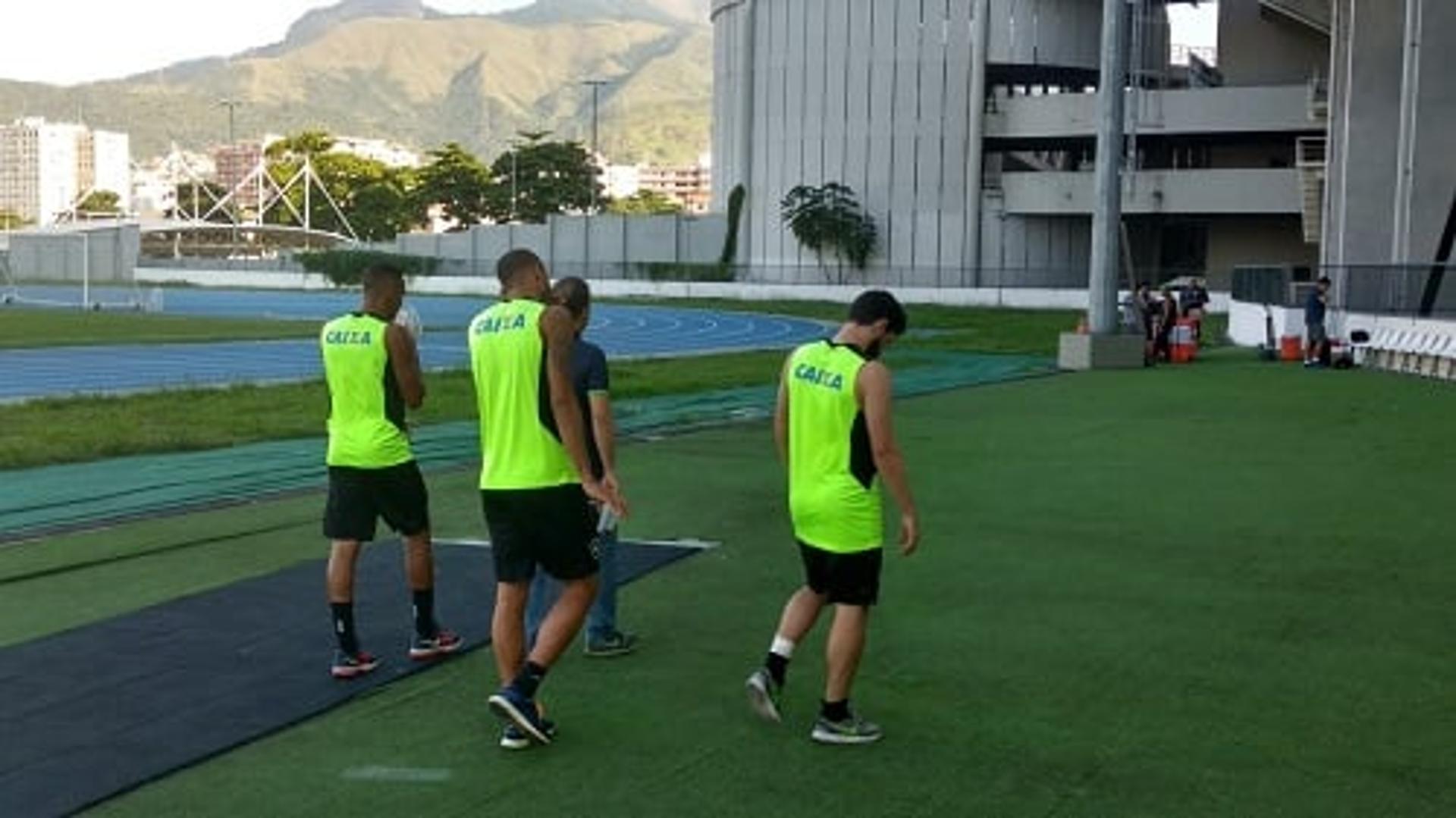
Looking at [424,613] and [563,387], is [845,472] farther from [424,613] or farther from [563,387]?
[424,613]

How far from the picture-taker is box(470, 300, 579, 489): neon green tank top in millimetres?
6203

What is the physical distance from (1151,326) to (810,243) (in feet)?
143

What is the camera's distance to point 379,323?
7.36m

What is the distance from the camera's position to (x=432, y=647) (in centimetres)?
773

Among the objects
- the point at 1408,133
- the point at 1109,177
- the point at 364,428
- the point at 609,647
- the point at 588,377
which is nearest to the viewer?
the point at 588,377

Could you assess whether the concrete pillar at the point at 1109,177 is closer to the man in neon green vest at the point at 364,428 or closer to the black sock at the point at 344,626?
the man in neon green vest at the point at 364,428

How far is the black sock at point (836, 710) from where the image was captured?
6.35 meters

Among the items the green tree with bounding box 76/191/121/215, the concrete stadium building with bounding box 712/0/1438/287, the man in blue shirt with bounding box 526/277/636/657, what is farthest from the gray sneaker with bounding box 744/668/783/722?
the green tree with bounding box 76/191/121/215

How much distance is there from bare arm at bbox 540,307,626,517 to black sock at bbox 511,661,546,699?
0.76 meters

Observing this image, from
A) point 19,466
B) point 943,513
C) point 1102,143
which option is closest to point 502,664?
point 943,513

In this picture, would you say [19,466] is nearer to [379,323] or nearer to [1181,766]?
[379,323]

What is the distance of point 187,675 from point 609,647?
1926 millimetres

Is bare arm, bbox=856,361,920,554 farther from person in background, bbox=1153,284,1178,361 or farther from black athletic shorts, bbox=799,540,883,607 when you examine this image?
person in background, bbox=1153,284,1178,361

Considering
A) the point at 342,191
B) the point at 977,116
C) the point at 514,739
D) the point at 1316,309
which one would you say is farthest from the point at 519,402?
the point at 342,191
